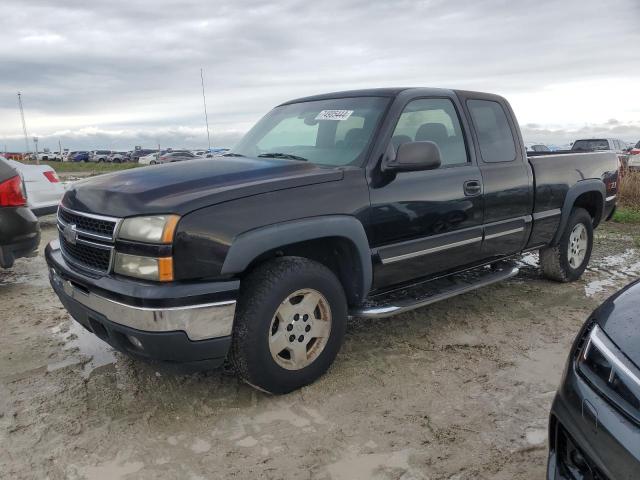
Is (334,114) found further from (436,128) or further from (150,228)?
(150,228)

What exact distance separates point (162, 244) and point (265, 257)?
2.03 feet

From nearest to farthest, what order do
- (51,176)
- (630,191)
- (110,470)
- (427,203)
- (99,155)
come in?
(110,470)
(427,203)
(51,176)
(630,191)
(99,155)

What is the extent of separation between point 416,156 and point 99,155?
5885cm

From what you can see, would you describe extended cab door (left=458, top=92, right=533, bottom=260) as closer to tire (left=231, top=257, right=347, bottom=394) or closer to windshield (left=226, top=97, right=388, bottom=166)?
windshield (left=226, top=97, right=388, bottom=166)

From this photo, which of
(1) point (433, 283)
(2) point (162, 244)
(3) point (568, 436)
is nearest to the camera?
(3) point (568, 436)

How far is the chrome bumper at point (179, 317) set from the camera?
265 cm

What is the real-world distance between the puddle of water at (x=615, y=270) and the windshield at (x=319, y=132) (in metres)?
3.00

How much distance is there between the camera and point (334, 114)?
3.91 m

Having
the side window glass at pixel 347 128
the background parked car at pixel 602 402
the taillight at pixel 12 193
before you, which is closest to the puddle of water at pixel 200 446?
the background parked car at pixel 602 402

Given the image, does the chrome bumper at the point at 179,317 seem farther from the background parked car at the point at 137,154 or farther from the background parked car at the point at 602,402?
the background parked car at the point at 137,154

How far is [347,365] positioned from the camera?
11.7ft

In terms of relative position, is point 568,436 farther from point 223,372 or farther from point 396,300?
point 223,372

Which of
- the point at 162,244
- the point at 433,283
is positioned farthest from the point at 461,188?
the point at 162,244

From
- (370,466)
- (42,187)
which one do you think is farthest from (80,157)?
Result: (370,466)
